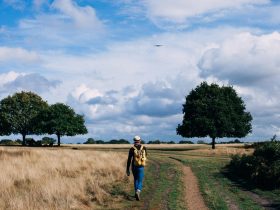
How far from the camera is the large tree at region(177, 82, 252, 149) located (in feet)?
217

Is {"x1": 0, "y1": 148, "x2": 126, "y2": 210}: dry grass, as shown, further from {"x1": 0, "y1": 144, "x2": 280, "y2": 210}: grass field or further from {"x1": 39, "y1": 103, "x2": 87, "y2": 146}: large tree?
{"x1": 39, "y1": 103, "x2": 87, "y2": 146}: large tree

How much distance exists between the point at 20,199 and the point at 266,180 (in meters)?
13.2

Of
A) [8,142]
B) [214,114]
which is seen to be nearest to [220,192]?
[214,114]

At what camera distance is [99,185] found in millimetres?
21578

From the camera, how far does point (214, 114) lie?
218 feet

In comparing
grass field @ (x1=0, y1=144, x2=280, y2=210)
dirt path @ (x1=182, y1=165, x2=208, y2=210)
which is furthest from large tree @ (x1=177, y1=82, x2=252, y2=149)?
dirt path @ (x1=182, y1=165, x2=208, y2=210)

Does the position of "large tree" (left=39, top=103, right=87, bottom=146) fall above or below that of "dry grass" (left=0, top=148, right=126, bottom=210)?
above

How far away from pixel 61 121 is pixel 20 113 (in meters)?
10.6

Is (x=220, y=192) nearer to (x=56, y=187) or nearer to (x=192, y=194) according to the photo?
(x=192, y=194)

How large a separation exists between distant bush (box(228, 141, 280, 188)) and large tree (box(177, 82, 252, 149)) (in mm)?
35743

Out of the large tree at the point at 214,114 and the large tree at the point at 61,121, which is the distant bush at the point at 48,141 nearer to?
the large tree at the point at 61,121

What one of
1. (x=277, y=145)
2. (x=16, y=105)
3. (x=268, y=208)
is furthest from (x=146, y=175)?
(x=16, y=105)

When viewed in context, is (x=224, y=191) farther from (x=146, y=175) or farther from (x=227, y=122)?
(x=227, y=122)

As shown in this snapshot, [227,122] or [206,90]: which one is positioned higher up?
[206,90]
